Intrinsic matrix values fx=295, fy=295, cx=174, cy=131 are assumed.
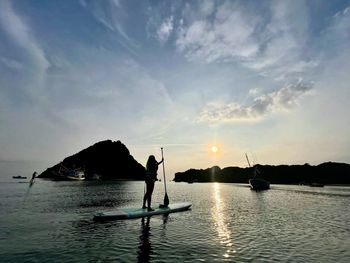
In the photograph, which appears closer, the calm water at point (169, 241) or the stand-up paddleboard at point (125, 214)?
the calm water at point (169, 241)

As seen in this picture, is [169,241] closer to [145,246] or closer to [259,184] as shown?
[145,246]

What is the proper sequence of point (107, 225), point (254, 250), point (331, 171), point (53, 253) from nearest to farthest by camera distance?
point (53, 253)
point (254, 250)
point (107, 225)
point (331, 171)

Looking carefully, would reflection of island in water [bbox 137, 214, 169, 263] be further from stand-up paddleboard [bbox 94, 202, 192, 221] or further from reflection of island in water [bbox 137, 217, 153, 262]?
stand-up paddleboard [bbox 94, 202, 192, 221]

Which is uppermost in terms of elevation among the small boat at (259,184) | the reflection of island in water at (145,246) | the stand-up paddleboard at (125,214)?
the small boat at (259,184)

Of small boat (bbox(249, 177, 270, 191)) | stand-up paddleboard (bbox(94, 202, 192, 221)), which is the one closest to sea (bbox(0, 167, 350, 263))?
stand-up paddleboard (bbox(94, 202, 192, 221))

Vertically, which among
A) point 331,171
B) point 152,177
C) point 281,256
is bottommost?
point 281,256

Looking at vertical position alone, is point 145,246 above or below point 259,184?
below

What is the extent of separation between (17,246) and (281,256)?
46.4ft

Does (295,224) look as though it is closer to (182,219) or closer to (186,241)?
(182,219)

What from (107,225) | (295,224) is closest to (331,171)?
(295,224)

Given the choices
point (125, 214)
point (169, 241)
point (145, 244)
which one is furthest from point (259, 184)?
point (145, 244)

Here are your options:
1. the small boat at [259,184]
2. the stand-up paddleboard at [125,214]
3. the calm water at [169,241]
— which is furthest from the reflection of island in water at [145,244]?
the small boat at [259,184]

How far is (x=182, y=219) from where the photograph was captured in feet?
89.8

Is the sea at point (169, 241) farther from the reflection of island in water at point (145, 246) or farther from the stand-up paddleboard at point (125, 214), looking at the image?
the stand-up paddleboard at point (125, 214)
